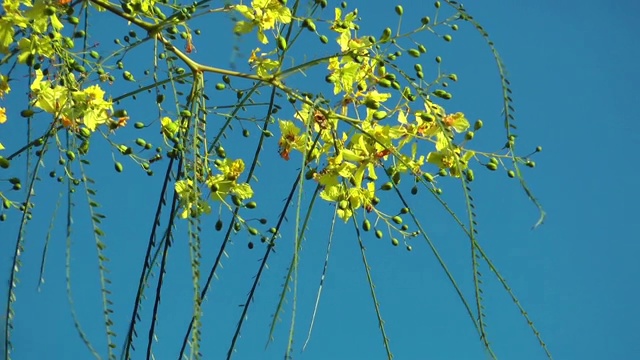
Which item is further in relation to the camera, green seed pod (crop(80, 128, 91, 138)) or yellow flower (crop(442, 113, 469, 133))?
yellow flower (crop(442, 113, 469, 133))

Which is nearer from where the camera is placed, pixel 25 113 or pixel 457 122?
pixel 25 113

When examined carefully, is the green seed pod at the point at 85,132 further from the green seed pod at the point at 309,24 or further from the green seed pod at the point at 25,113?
the green seed pod at the point at 309,24

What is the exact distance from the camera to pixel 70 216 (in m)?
0.71

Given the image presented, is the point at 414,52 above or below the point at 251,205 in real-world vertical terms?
above

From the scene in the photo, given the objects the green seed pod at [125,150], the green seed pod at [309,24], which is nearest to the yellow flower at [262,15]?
the green seed pod at [309,24]

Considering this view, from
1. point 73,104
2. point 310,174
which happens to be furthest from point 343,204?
point 73,104

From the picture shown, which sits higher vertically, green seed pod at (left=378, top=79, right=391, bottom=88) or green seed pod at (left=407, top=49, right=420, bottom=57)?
green seed pod at (left=407, top=49, right=420, bottom=57)

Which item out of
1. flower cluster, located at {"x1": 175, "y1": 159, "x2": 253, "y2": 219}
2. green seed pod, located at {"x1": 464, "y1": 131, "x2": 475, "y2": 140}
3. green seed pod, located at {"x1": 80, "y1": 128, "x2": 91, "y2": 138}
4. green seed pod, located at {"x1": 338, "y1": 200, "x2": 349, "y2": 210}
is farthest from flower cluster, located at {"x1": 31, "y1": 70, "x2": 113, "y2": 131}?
green seed pod, located at {"x1": 464, "y1": 131, "x2": 475, "y2": 140}

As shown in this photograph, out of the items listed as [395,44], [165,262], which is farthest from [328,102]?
[165,262]

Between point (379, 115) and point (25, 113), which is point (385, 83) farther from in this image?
point (25, 113)

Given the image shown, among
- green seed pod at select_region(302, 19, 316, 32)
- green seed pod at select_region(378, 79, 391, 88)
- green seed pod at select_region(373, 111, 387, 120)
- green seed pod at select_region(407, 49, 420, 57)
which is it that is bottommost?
green seed pod at select_region(373, 111, 387, 120)

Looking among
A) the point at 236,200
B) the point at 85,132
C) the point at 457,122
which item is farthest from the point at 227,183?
the point at 457,122

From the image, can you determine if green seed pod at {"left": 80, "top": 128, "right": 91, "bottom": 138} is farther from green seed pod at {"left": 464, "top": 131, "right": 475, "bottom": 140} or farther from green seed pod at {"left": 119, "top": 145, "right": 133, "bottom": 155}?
green seed pod at {"left": 464, "top": 131, "right": 475, "bottom": 140}

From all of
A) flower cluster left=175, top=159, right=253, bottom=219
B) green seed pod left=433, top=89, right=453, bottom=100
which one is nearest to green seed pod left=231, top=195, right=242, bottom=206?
flower cluster left=175, top=159, right=253, bottom=219
